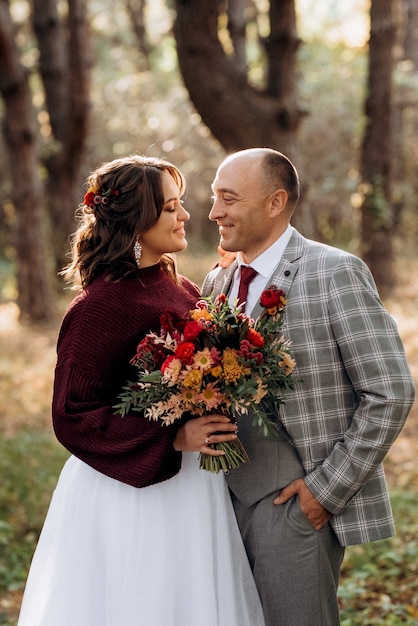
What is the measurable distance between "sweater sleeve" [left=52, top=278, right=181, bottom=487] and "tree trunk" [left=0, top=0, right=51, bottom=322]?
910 cm

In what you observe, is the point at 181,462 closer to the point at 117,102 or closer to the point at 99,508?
the point at 99,508

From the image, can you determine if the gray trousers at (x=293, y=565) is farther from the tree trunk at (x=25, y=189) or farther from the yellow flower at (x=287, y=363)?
the tree trunk at (x=25, y=189)

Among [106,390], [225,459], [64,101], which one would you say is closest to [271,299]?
[225,459]

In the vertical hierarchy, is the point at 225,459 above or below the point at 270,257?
below

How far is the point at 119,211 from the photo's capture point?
3.32m

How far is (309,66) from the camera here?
21.5 m

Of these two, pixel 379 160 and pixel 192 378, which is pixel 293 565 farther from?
pixel 379 160

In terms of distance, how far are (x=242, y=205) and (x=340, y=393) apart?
83 cm

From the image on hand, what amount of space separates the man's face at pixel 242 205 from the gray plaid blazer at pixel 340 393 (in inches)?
6.3

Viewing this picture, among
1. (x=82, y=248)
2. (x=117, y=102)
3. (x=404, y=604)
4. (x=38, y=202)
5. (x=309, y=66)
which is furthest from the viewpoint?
(x=117, y=102)

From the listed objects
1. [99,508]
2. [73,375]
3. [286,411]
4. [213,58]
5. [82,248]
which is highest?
[213,58]

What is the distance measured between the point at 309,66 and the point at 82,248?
1933 cm

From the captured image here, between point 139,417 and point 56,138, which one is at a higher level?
point 56,138

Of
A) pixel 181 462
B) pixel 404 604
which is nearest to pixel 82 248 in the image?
pixel 181 462
